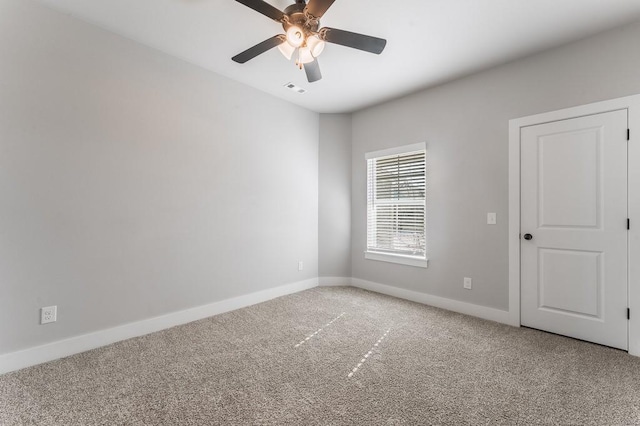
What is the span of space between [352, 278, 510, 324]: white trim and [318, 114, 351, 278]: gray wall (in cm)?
45

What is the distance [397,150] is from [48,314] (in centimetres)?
390

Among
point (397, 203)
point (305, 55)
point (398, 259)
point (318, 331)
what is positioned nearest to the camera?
point (305, 55)

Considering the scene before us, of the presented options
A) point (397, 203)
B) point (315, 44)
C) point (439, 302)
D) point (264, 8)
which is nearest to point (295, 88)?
point (315, 44)

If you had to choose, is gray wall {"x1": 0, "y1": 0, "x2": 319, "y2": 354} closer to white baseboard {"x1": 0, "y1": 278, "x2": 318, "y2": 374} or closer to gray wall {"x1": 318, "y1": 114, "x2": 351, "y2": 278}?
white baseboard {"x1": 0, "y1": 278, "x2": 318, "y2": 374}

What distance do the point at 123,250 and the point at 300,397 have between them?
1.99m

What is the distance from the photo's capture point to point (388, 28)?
2348mm

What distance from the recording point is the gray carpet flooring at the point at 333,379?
1583 millimetres

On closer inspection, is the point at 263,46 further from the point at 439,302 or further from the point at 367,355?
the point at 439,302

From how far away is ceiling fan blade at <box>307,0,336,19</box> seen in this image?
1707mm

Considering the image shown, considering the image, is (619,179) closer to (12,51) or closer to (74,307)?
(74,307)

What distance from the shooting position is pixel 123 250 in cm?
253

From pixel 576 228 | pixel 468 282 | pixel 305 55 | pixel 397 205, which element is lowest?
pixel 468 282

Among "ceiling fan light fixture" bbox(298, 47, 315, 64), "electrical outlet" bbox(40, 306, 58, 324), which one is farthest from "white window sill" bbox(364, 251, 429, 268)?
"electrical outlet" bbox(40, 306, 58, 324)

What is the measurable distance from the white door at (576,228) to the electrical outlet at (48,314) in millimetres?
4129
